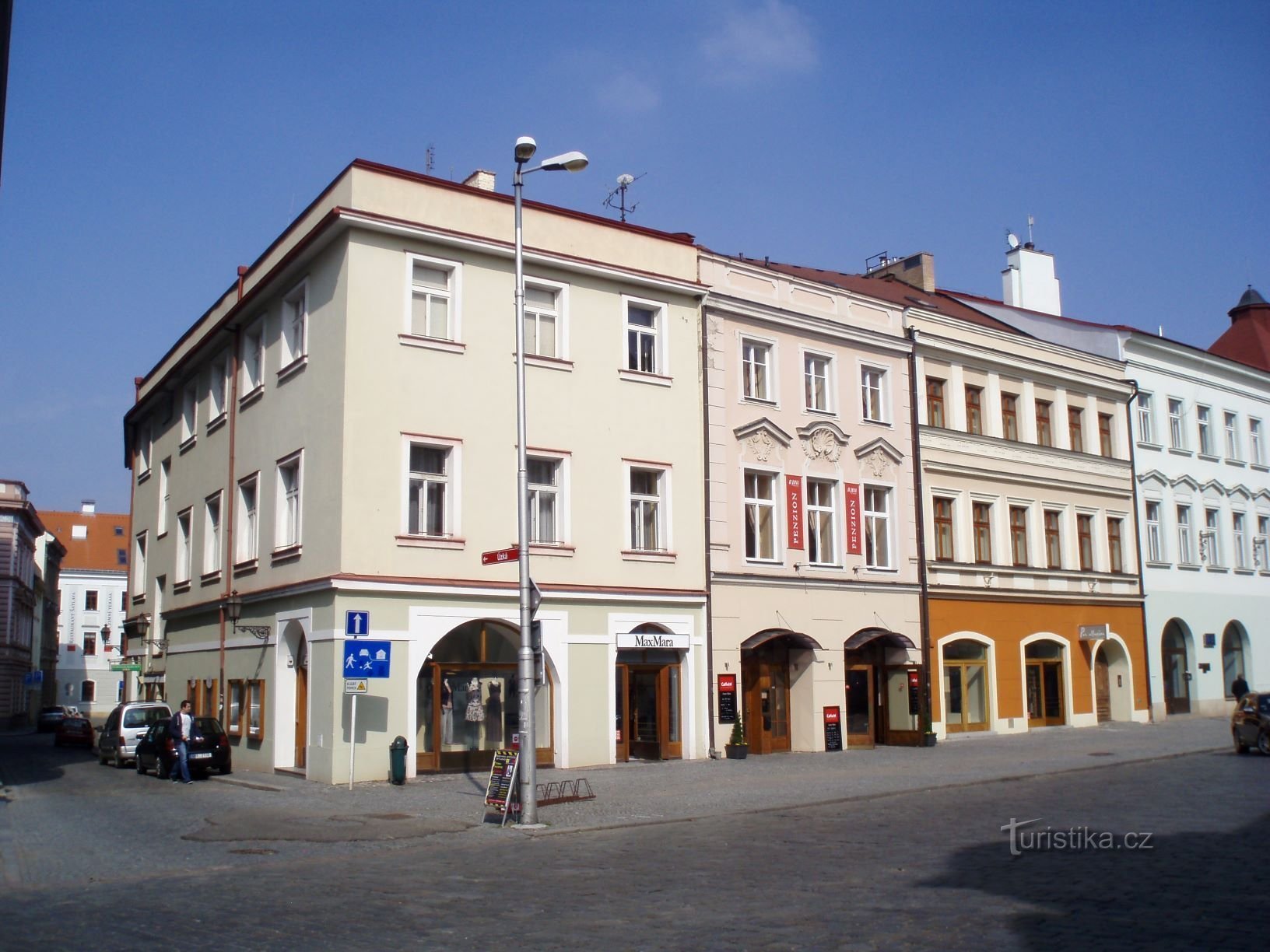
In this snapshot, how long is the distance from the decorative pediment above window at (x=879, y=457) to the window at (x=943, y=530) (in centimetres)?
206

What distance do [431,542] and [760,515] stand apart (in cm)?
915

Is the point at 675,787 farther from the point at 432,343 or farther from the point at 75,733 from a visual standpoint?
the point at 75,733

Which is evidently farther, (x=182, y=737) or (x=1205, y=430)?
(x=1205, y=430)

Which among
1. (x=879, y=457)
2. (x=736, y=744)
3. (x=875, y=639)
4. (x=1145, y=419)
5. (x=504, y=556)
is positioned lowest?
(x=736, y=744)

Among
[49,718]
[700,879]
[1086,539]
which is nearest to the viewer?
[700,879]

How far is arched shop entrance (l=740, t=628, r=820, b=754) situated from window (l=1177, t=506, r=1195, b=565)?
18.7 metres

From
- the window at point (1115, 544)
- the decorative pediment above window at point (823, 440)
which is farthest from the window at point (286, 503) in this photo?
the window at point (1115, 544)

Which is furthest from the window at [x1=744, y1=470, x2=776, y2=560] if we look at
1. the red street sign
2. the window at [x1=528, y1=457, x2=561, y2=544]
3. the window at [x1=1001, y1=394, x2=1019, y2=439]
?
the red street sign

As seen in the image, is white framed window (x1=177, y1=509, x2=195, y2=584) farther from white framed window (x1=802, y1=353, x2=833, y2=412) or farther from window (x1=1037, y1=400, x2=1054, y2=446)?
window (x1=1037, y1=400, x2=1054, y2=446)

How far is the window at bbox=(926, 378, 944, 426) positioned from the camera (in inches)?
1368

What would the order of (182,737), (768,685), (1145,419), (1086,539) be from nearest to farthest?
1. (182,737)
2. (768,685)
3. (1086,539)
4. (1145,419)

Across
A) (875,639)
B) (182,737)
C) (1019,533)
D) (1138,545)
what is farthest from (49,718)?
(1138,545)

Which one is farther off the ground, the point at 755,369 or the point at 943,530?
the point at 755,369

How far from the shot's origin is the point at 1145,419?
1657 inches
